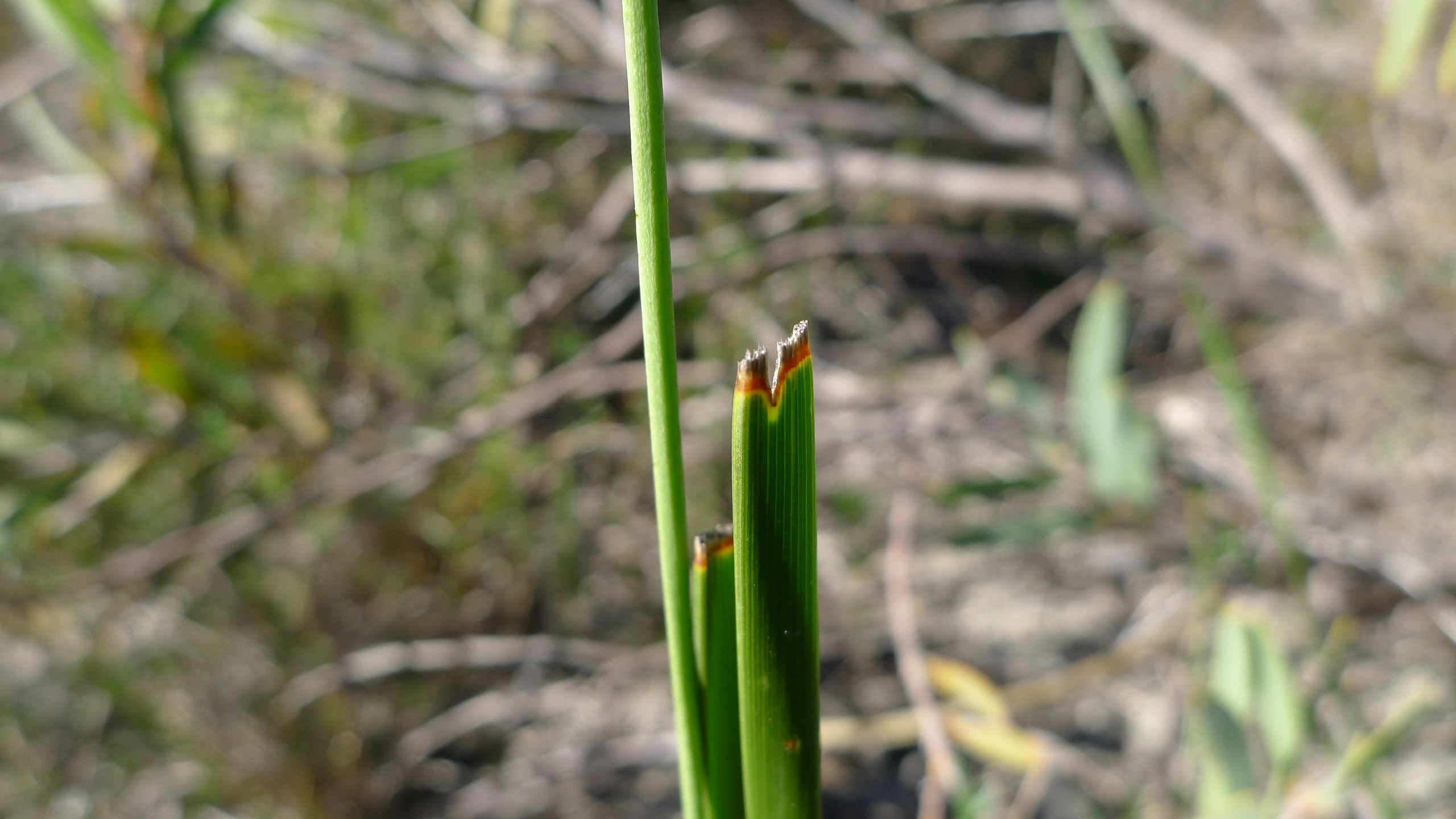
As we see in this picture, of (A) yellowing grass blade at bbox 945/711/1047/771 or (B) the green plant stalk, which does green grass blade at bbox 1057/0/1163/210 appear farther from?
(B) the green plant stalk

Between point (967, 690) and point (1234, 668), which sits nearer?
point (1234, 668)

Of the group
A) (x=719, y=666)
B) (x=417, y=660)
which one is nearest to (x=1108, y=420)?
(x=719, y=666)

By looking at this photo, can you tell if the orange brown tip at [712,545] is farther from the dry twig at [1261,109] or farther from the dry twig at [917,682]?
the dry twig at [1261,109]

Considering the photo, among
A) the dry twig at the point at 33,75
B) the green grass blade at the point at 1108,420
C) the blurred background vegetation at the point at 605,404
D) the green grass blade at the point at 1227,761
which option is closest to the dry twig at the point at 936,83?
the blurred background vegetation at the point at 605,404

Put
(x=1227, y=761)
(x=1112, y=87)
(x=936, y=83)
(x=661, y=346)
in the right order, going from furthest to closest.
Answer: (x=936, y=83)
(x=1112, y=87)
(x=1227, y=761)
(x=661, y=346)

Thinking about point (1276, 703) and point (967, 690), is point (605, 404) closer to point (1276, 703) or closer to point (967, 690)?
point (967, 690)

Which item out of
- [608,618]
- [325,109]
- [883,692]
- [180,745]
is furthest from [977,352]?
[180,745]

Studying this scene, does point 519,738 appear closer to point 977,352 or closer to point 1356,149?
point 977,352
